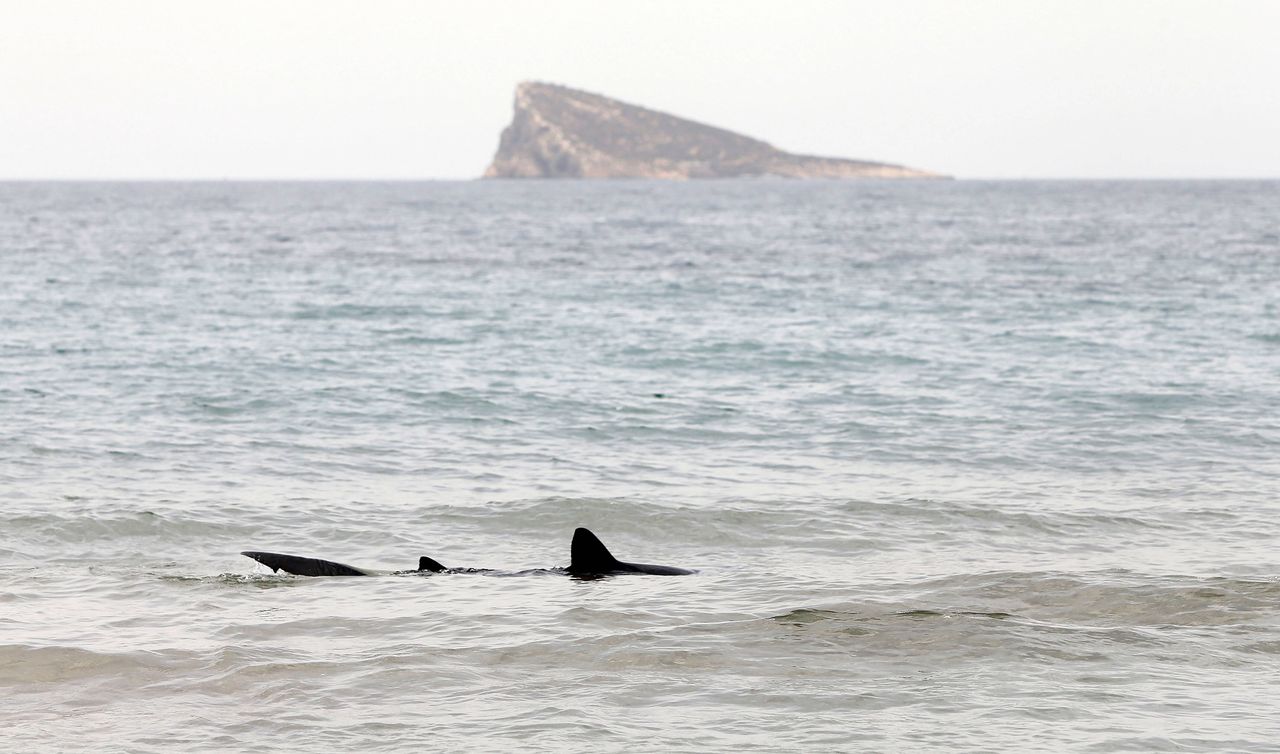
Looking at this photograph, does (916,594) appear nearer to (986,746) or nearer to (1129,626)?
(1129,626)

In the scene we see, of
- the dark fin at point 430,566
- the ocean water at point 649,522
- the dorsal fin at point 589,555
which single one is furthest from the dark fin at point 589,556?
the dark fin at point 430,566

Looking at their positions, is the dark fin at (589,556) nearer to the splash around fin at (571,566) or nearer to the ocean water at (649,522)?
the splash around fin at (571,566)

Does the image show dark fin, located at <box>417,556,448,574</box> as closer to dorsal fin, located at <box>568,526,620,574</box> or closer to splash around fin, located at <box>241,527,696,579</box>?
splash around fin, located at <box>241,527,696,579</box>

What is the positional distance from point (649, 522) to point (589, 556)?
113 inches

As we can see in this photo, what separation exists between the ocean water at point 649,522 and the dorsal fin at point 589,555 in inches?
7.9

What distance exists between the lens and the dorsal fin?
1184cm

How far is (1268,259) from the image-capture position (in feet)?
169

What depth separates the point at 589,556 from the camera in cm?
1188

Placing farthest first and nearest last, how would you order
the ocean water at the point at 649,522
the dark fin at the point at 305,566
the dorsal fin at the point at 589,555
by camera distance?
1. the dark fin at the point at 305,566
2. the dorsal fin at the point at 589,555
3. the ocean water at the point at 649,522

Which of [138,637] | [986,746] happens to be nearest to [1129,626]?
[986,746]

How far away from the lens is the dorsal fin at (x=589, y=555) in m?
11.8

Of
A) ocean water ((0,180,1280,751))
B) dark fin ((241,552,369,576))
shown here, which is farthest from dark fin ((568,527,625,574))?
dark fin ((241,552,369,576))

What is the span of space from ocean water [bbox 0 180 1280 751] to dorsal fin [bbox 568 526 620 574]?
0.20 metres

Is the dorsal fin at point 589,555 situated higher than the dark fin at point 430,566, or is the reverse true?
the dorsal fin at point 589,555
